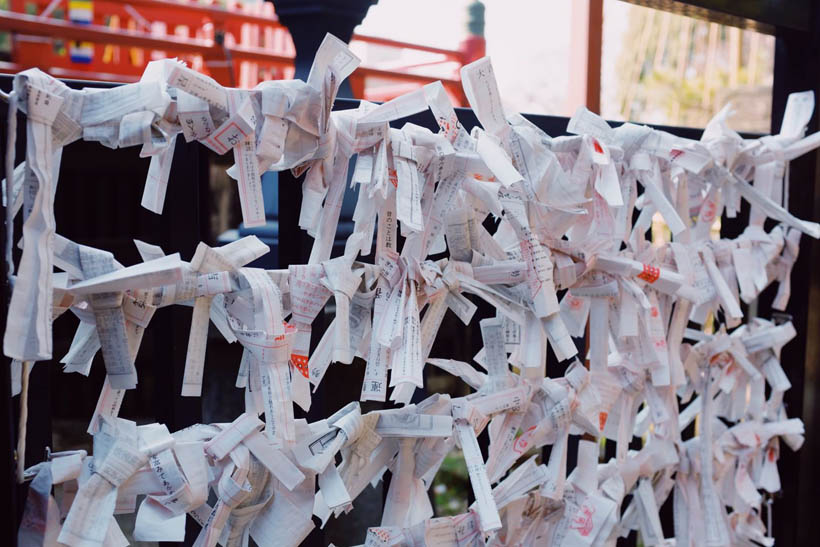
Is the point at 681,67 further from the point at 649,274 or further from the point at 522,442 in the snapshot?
the point at 522,442

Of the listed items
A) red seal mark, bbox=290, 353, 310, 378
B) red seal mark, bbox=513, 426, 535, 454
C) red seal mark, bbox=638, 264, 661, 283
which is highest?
red seal mark, bbox=638, 264, 661, 283

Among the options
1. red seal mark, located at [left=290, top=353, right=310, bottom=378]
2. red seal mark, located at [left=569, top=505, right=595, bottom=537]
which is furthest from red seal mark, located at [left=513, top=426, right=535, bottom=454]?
red seal mark, located at [left=290, top=353, right=310, bottom=378]

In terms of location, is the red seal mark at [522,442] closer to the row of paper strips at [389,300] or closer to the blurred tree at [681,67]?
the row of paper strips at [389,300]

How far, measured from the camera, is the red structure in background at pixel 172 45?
258 cm

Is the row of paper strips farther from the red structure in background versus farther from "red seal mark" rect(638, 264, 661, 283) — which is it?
the red structure in background

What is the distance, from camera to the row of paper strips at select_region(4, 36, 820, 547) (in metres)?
0.43

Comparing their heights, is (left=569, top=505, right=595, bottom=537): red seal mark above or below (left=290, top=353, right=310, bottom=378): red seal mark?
below

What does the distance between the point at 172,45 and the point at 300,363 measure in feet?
8.22

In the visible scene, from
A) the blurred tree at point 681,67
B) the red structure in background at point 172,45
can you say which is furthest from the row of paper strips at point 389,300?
the blurred tree at point 681,67

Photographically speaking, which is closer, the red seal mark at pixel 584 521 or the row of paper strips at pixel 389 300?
the row of paper strips at pixel 389 300

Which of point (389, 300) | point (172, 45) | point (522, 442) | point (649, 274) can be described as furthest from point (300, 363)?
point (172, 45)

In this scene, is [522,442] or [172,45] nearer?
[522,442]

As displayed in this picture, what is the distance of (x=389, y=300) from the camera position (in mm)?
531

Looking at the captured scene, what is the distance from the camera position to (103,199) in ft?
7.71
